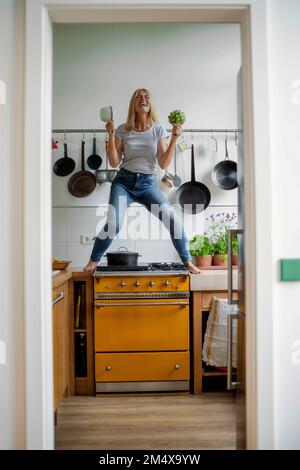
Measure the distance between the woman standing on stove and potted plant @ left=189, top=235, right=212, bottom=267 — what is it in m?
0.17

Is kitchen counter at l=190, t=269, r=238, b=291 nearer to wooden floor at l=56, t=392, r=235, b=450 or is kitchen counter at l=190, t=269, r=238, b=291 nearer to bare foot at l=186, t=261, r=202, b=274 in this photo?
bare foot at l=186, t=261, r=202, b=274

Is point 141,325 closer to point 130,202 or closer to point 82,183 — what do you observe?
point 130,202

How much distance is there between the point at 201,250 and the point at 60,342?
1.35 meters

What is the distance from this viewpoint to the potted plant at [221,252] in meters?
3.47

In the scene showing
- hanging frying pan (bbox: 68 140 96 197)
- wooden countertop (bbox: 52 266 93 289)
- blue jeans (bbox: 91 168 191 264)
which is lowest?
wooden countertop (bbox: 52 266 93 289)

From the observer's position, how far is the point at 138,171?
A: 323 cm

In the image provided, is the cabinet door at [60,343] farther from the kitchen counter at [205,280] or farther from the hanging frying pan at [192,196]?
the hanging frying pan at [192,196]

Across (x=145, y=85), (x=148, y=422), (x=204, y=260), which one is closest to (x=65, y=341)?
(x=148, y=422)

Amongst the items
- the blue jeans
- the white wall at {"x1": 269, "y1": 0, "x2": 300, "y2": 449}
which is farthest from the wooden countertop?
the white wall at {"x1": 269, "y1": 0, "x2": 300, "y2": 449}

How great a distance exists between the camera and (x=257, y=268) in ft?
5.41

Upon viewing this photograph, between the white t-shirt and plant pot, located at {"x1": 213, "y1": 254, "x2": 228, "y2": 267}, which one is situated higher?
the white t-shirt

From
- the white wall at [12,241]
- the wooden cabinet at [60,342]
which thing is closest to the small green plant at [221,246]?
the wooden cabinet at [60,342]

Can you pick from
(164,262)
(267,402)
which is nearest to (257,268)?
(267,402)

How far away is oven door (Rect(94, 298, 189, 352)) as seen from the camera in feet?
10.1
